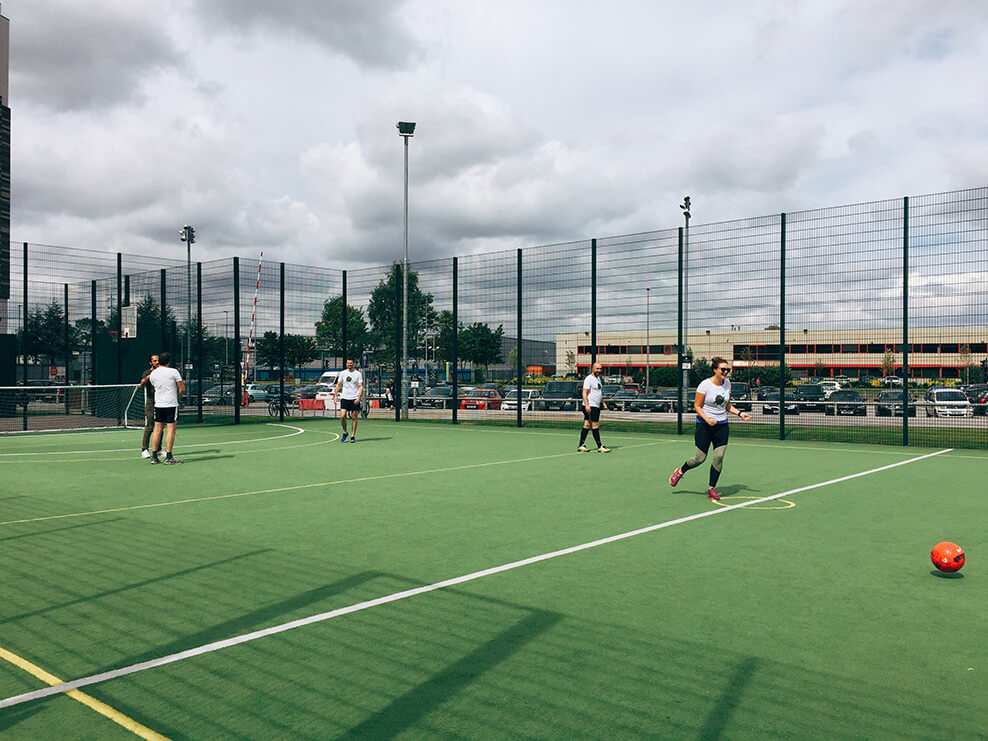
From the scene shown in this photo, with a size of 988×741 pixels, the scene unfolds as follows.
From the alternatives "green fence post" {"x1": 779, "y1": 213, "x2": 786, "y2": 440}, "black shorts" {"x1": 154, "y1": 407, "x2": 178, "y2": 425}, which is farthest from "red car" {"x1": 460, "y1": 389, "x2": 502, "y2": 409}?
"black shorts" {"x1": 154, "y1": 407, "x2": 178, "y2": 425}

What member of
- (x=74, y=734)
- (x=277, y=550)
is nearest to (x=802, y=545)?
(x=277, y=550)

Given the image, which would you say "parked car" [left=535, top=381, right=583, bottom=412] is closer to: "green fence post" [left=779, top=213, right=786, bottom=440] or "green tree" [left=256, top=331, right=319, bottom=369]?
"green fence post" [left=779, top=213, right=786, bottom=440]

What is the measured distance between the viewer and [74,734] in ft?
10.8

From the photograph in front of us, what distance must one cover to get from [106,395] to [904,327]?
2333 cm

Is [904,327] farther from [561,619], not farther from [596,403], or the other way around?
[561,619]

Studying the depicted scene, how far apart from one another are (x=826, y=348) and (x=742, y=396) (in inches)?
192

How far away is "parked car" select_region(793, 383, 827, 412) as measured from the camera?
2094cm

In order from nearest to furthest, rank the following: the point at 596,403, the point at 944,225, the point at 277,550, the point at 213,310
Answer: the point at 277,550, the point at 596,403, the point at 944,225, the point at 213,310

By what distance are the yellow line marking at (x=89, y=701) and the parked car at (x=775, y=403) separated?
18563mm

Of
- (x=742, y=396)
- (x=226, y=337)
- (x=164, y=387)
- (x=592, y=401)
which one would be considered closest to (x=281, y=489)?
(x=164, y=387)

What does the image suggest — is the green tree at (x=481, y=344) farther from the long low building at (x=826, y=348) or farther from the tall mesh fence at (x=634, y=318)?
the long low building at (x=826, y=348)

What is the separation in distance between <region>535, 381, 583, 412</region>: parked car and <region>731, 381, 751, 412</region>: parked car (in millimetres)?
5047

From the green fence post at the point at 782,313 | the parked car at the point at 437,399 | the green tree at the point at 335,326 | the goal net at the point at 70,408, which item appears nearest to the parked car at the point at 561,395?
the green fence post at the point at 782,313

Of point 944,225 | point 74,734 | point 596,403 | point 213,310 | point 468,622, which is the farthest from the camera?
point 213,310
